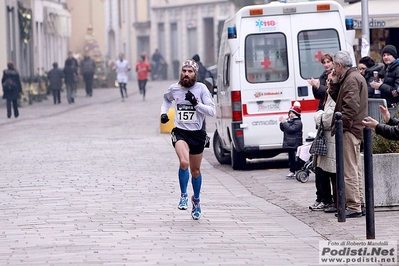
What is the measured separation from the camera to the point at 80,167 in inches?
625

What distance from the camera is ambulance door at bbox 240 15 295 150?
1523 centimetres

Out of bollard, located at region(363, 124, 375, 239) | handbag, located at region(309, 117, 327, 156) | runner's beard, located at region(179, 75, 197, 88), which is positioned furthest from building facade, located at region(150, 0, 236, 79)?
bollard, located at region(363, 124, 375, 239)

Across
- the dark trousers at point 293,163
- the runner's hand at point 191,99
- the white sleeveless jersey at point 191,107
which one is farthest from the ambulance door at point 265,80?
the runner's hand at point 191,99

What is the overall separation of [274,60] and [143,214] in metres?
5.23

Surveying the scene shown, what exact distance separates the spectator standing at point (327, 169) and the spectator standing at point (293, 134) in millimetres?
3244

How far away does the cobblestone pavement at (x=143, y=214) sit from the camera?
837 cm

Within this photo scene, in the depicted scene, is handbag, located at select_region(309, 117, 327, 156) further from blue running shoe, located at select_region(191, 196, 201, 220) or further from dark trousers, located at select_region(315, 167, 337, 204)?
blue running shoe, located at select_region(191, 196, 201, 220)

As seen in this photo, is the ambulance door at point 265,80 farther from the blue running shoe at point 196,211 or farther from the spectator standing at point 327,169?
the blue running shoe at point 196,211

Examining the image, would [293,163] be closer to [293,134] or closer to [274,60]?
[293,134]

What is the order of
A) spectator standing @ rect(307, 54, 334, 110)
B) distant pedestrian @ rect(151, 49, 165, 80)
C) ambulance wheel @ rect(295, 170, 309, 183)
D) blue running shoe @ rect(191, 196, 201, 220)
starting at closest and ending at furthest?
blue running shoe @ rect(191, 196, 201, 220) < spectator standing @ rect(307, 54, 334, 110) < ambulance wheel @ rect(295, 170, 309, 183) < distant pedestrian @ rect(151, 49, 165, 80)

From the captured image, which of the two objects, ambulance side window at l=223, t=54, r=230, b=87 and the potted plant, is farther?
ambulance side window at l=223, t=54, r=230, b=87

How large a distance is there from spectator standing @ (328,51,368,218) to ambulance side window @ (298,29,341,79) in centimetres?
489

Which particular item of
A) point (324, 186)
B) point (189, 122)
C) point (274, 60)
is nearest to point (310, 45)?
point (274, 60)

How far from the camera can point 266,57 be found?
15.3 meters
